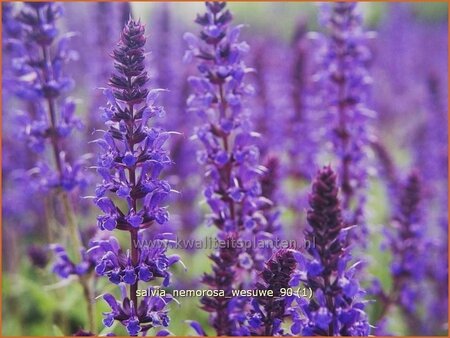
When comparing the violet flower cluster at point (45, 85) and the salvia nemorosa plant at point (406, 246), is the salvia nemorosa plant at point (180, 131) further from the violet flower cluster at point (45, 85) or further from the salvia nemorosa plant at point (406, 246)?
the salvia nemorosa plant at point (406, 246)

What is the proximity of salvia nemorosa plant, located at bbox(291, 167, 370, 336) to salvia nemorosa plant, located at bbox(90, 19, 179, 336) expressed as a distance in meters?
1.08

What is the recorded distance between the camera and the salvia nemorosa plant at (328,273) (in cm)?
399

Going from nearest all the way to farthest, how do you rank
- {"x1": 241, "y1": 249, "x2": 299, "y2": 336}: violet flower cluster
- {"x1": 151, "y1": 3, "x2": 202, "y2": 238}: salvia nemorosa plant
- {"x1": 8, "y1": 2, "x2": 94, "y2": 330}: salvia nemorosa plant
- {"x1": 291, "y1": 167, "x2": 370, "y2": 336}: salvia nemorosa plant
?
{"x1": 291, "y1": 167, "x2": 370, "y2": 336}: salvia nemorosa plant
{"x1": 241, "y1": 249, "x2": 299, "y2": 336}: violet flower cluster
{"x1": 8, "y1": 2, "x2": 94, "y2": 330}: salvia nemorosa plant
{"x1": 151, "y1": 3, "x2": 202, "y2": 238}: salvia nemorosa plant

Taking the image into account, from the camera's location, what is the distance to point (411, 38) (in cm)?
2155

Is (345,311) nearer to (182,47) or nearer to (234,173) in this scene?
(234,173)

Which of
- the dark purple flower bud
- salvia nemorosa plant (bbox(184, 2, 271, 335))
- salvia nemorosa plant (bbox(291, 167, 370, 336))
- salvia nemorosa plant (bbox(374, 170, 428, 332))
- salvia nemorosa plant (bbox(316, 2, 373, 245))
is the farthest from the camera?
salvia nemorosa plant (bbox(316, 2, 373, 245))

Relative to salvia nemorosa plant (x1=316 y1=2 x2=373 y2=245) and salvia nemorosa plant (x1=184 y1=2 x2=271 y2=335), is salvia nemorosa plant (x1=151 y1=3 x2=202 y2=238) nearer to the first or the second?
salvia nemorosa plant (x1=316 y1=2 x2=373 y2=245)

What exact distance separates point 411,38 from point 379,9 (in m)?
2.89

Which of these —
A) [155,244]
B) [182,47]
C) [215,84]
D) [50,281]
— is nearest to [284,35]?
[182,47]

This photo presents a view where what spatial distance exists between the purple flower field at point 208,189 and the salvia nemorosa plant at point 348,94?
0.07 ft

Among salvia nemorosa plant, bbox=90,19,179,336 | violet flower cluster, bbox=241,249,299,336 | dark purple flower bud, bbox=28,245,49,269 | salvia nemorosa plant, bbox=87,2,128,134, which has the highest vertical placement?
salvia nemorosa plant, bbox=87,2,128,134

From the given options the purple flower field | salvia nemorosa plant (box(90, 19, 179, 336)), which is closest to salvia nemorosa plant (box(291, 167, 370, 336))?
the purple flower field

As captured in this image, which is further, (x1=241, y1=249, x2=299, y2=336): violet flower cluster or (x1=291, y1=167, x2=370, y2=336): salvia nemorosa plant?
(x1=241, y1=249, x2=299, y2=336): violet flower cluster

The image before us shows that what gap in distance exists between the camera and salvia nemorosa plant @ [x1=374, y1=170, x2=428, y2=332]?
276 inches
